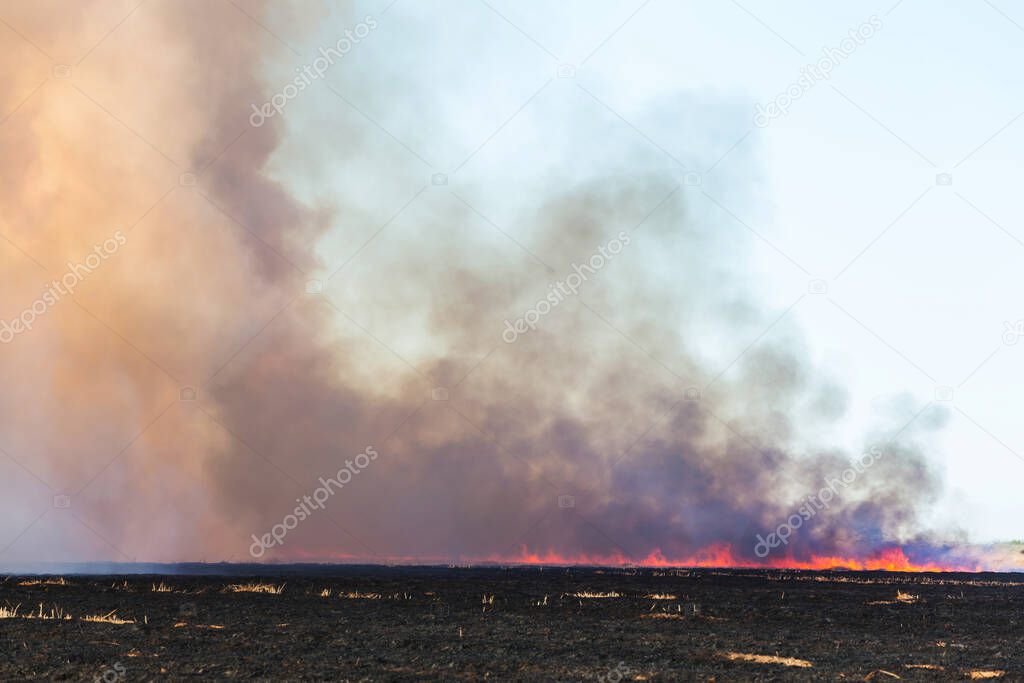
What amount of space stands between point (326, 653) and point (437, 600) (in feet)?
52.8

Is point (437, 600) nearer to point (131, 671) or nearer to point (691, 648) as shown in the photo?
point (691, 648)

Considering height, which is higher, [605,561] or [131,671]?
[605,561]

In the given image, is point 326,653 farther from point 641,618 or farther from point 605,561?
point 605,561

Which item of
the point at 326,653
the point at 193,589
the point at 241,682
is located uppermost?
the point at 193,589

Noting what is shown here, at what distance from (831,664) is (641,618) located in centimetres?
1091

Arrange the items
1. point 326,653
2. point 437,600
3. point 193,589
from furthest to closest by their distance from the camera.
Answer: point 193,589 < point 437,600 < point 326,653

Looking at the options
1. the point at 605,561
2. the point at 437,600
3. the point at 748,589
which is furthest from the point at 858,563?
the point at 437,600

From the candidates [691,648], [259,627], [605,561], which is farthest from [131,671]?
[605,561]

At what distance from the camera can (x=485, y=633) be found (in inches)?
1078

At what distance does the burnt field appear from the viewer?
67.4 ft

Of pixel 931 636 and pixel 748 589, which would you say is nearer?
pixel 931 636

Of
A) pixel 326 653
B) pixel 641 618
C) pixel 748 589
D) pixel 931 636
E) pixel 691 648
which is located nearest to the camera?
pixel 326 653

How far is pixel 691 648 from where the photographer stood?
2497 cm

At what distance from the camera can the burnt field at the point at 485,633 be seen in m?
20.5
